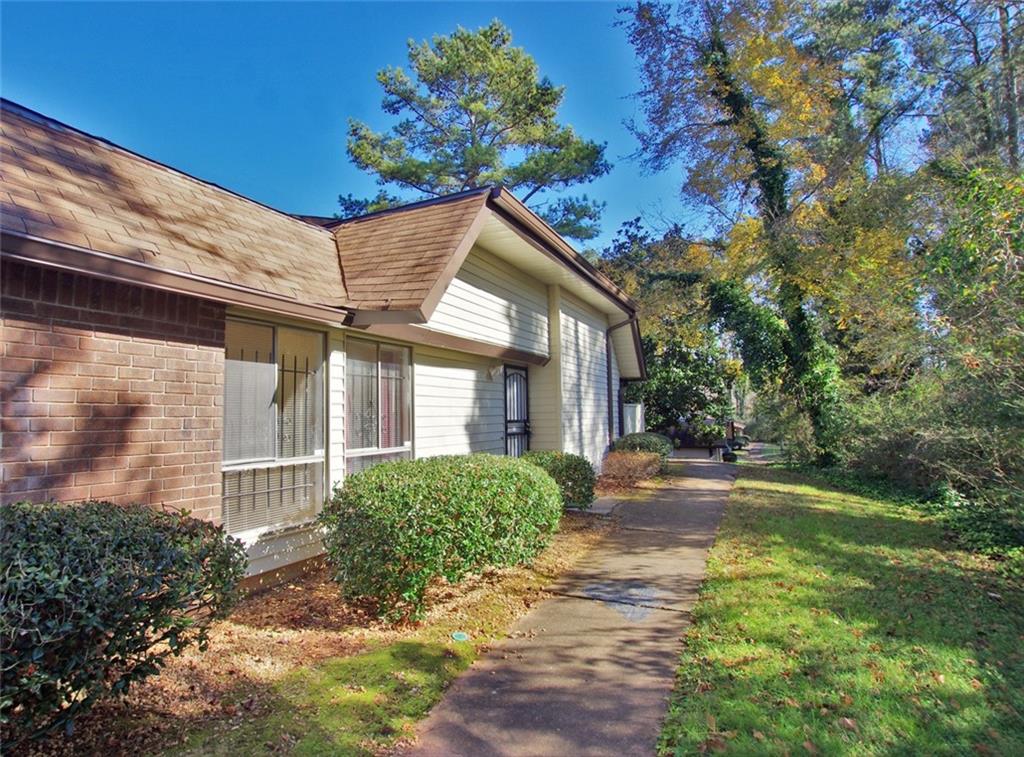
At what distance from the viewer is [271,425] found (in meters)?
5.58

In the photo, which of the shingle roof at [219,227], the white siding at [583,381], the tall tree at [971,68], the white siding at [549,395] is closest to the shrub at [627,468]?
the white siding at [583,381]

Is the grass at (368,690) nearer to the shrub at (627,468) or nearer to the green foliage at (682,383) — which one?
the shrub at (627,468)

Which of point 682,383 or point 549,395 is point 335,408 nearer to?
point 549,395

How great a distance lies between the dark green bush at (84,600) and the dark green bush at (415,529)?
1343mm

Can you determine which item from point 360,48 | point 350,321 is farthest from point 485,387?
point 360,48

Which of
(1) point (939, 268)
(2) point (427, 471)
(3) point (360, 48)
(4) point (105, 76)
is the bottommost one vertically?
(2) point (427, 471)

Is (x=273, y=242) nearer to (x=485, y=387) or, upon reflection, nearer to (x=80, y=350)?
(x=80, y=350)

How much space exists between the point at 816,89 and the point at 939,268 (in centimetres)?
1402

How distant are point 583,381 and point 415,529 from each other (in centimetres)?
889

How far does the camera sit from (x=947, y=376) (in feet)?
26.6

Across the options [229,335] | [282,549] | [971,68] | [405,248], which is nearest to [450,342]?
[405,248]

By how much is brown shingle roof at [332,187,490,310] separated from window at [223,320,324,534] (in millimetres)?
957

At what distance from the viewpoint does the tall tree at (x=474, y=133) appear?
69.9ft

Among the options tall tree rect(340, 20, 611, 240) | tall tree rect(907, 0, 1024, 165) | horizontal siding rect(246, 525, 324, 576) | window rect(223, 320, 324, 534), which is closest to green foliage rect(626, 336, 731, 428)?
tall tree rect(340, 20, 611, 240)
